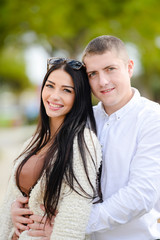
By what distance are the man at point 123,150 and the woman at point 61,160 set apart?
0.11 meters

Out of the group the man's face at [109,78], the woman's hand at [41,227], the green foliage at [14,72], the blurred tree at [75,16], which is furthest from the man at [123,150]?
the green foliage at [14,72]

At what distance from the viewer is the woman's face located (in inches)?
102

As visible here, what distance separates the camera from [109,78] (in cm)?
257

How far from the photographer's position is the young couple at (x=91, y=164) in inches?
86.5

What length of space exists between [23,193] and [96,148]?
74cm

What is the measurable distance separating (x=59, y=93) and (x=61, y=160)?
1.90ft

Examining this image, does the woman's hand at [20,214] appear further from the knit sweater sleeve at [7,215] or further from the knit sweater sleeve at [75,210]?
the knit sweater sleeve at [75,210]

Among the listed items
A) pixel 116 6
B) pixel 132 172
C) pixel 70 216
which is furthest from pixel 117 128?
pixel 116 6

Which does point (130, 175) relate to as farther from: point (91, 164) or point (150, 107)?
point (150, 107)

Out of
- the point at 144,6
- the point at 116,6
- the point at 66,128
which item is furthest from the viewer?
the point at 116,6

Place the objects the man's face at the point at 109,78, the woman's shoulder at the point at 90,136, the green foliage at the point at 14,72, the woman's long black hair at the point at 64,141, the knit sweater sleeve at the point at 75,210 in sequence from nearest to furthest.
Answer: the knit sweater sleeve at the point at 75,210
the woman's long black hair at the point at 64,141
the woman's shoulder at the point at 90,136
the man's face at the point at 109,78
the green foliage at the point at 14,72

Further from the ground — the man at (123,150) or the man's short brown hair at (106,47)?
the man's short brown hair at (106,47)

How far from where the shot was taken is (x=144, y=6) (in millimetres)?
7641

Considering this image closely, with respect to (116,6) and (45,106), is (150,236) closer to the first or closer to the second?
(45,106)
